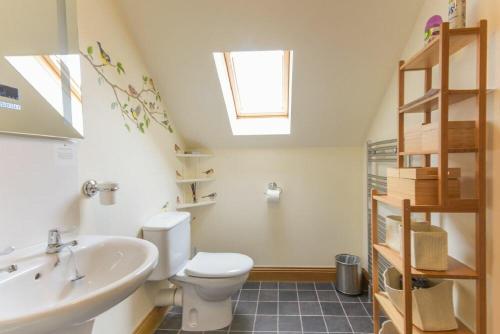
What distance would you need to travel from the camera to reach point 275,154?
2.54 metres

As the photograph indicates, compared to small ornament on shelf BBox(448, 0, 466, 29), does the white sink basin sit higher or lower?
lower

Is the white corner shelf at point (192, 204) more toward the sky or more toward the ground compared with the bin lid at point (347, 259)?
more toward the sky

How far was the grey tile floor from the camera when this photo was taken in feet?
6.00

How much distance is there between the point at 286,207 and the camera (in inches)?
100

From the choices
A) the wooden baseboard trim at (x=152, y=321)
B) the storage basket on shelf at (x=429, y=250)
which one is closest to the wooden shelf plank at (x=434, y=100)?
the storage basket on shelf at (x=429, y=250)

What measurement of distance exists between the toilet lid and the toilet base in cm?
17

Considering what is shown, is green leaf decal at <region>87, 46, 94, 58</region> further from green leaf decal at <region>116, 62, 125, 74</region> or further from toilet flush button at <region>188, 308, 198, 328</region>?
toilet flush button at <region>188, 308, 198, 328</region>

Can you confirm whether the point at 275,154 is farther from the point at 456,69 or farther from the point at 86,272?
the point at 86,272

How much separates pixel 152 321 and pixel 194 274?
472 mm

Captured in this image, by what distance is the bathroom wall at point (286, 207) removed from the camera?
2.49 metres

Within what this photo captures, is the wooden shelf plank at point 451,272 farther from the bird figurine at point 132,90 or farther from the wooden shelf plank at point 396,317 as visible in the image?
the bird figurine at point 132,90

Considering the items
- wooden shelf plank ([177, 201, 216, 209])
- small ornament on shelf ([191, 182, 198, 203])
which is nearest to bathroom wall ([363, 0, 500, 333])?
wooden shelf plank ([177, 201, 216, 209])

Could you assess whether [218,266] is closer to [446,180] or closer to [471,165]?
[446,180]

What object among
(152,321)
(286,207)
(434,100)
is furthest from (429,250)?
(152,321)
